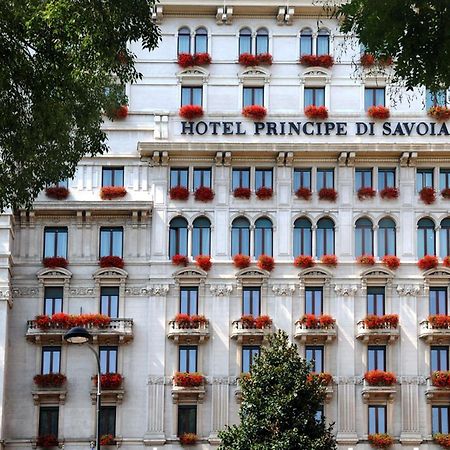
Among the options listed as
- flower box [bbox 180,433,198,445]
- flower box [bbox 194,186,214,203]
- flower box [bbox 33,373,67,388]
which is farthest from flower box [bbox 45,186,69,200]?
A: flower box [bbox 180,433,198,445]

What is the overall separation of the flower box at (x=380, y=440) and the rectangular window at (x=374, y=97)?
14.5 m

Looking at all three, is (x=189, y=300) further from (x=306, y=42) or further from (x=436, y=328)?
(x=306, y=42)

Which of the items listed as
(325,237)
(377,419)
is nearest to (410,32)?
(377,419)

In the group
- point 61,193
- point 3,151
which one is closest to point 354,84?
point 61,193

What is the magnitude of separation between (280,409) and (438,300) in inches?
473

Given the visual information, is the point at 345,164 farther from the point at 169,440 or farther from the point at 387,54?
the point at 387,54

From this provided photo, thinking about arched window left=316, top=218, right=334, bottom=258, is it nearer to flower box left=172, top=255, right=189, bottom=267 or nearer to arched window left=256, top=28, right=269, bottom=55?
flower box left=172, top=255, right=189, bottom=267

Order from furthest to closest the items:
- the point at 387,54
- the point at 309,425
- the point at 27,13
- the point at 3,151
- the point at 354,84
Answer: the point at 354,84 < the point at 309,425 < the point at 3,151 < the point at 27,13 < the point at 387,54

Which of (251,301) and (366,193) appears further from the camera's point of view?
(366,193)

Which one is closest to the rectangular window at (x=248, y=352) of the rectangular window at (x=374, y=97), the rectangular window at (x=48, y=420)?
→ the rectangular window at (x=48, y=420)

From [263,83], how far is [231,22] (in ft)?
10.3

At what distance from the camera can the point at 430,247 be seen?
61812 mm

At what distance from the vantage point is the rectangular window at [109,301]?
61.2 metres

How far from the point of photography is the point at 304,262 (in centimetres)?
6109
